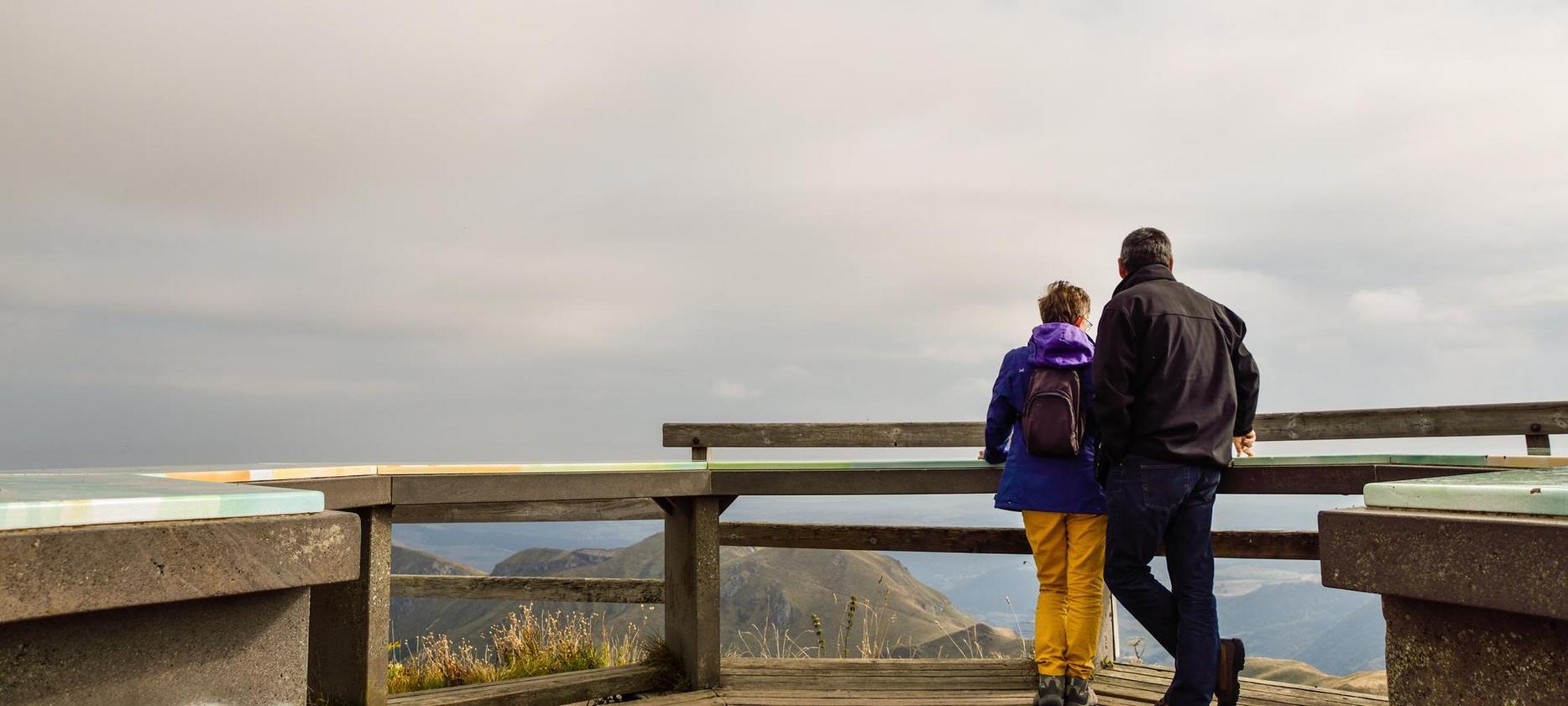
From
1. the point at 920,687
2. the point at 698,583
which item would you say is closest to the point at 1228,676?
the point at 920,687

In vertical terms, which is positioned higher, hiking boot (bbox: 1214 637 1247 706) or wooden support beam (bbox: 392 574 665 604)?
wooden support beam (bbox: 392 574 665 604)

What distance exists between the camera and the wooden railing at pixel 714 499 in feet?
14.0

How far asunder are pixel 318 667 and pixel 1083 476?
10.8ft

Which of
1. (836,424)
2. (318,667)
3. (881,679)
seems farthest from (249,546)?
(836,424)

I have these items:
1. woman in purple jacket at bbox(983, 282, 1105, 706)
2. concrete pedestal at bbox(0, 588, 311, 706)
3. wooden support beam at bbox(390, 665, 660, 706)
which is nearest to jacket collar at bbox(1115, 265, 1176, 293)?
woman in purple jacket at bbox(983, 282, 1105, 706)

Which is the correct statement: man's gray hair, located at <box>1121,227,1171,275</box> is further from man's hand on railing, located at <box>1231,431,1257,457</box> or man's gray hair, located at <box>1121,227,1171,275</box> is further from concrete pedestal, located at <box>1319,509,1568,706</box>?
concrete pedestal, located at <box>1319,509,1568,706</box>

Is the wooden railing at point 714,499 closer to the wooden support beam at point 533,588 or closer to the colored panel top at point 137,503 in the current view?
the wooden support beam at point 533,588

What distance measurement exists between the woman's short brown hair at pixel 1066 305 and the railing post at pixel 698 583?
5.90 ft

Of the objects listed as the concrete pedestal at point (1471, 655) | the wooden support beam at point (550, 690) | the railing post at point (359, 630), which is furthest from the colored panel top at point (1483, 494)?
the wooden support beam at point (550, 690)

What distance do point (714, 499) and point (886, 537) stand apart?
1.19 m

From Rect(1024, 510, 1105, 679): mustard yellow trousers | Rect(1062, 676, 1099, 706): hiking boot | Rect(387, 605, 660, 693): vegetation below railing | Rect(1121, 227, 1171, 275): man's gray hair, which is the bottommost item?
→ Rect(387, 605, 660, 693): vegetation below railing

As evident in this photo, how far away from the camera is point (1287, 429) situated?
6.45 m

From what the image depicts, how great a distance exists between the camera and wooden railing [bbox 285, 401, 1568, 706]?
14.0ft

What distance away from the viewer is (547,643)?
6668mm
